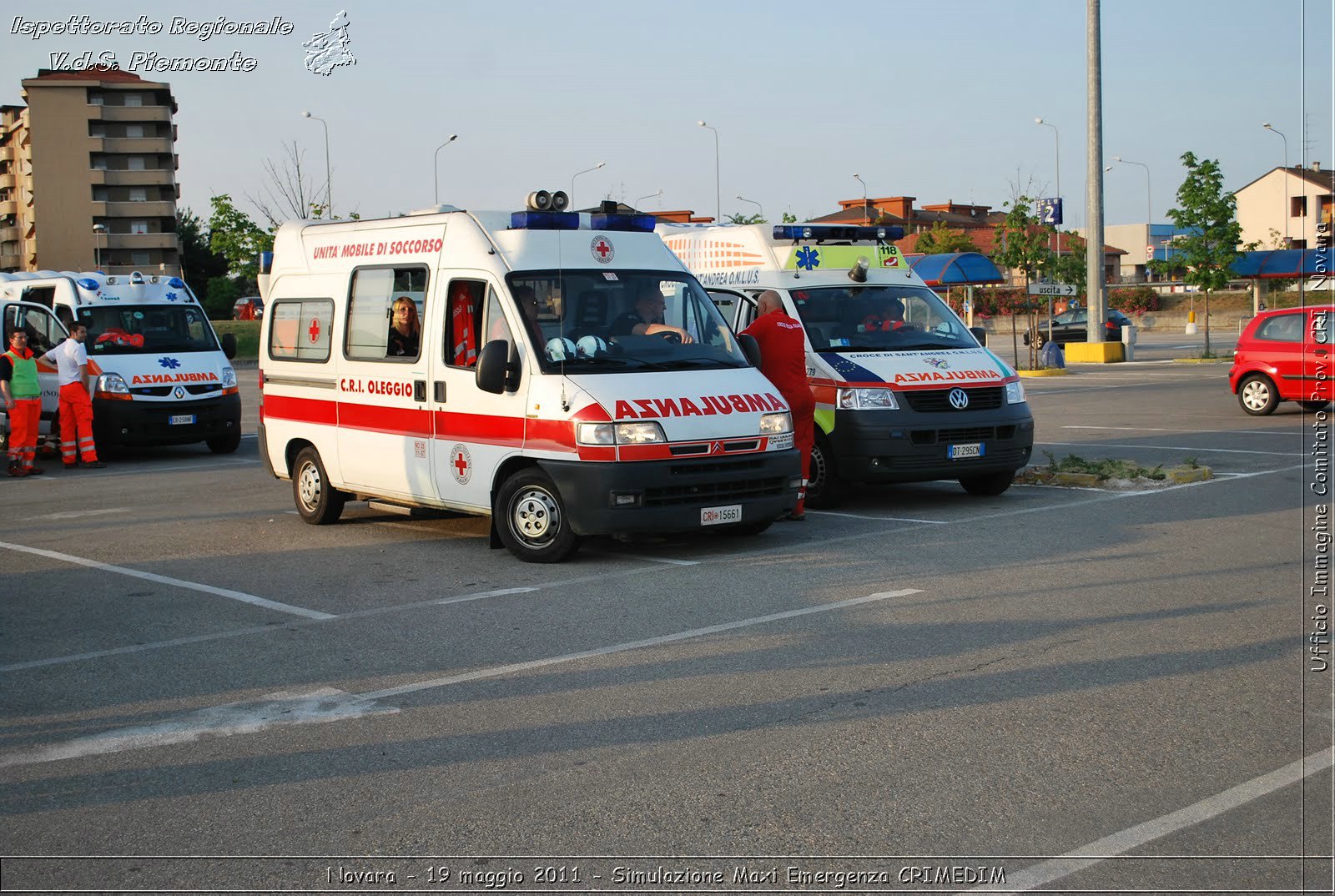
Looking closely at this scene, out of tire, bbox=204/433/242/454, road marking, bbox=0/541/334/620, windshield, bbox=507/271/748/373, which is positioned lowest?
road marking, bbox=0/541/334/620

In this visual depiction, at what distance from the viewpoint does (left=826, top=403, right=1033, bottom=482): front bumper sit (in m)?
12.0

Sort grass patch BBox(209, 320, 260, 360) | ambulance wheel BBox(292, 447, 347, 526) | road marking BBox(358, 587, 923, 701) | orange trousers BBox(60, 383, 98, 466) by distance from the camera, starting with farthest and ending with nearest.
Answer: grass patch BBox(209, 320, 260, 360)
orange trousers BBox(60, 383, 98, 466)
ambulance wheel BBox(292, 447, 347, 526)
road marking BBox(358, 587, 923, 701)

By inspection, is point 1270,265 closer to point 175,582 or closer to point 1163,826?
point 175,582

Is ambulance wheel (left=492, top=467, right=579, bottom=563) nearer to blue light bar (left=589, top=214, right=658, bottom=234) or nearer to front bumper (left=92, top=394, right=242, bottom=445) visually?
blue light bar (left=589, top=214, right=658, bottom=234)

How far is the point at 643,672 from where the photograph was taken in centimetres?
692

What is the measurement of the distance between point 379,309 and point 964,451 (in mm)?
5418

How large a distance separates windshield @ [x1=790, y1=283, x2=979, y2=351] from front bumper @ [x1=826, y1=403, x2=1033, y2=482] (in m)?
0.98

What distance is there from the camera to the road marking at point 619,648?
676cm

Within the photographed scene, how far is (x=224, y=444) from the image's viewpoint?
20.1 metres

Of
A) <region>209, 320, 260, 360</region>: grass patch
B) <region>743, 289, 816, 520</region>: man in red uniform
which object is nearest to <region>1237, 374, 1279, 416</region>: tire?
<region>743, 289, 816, 520</region>: man in red uniform

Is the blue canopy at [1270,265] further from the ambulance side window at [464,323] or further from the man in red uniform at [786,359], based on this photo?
the ambulance side window at [464,323]

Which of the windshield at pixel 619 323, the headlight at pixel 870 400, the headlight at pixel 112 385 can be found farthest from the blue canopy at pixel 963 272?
the windshield at pixel 619 323

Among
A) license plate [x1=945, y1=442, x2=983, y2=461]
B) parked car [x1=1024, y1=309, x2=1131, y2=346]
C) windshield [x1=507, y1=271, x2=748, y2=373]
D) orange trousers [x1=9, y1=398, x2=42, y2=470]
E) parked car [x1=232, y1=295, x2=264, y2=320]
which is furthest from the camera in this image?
parked car [x1=232, y1=295, x2=264, y2=320]

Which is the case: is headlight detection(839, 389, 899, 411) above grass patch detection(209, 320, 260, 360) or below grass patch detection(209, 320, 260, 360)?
below
